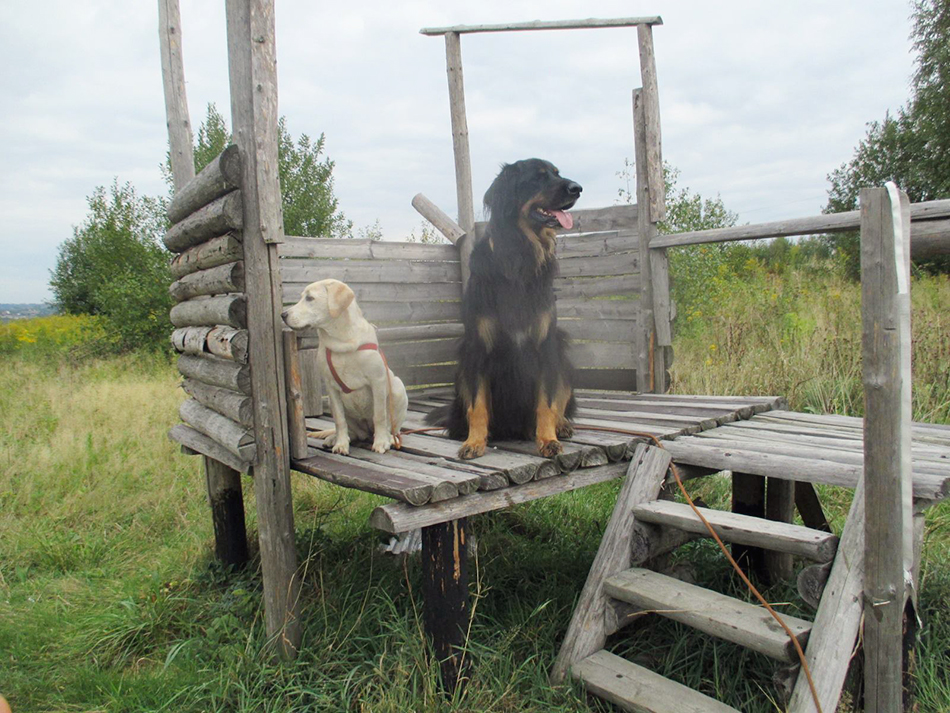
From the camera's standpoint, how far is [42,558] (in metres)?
4.14

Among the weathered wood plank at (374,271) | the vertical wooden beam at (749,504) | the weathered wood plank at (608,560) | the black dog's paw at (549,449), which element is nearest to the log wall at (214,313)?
the weathered wood plank at (374,271)

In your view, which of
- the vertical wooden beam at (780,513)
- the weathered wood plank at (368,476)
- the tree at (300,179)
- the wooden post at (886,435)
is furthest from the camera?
the tree at (300,179)

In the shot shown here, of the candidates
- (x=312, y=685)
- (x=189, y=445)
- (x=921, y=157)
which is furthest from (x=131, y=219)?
(x=921, y=157)

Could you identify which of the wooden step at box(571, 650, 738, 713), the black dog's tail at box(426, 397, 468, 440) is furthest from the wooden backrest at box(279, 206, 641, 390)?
the wooden step at box(571, 650, 738, 713)

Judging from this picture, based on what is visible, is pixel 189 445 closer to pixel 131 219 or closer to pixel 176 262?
pixel 176 262

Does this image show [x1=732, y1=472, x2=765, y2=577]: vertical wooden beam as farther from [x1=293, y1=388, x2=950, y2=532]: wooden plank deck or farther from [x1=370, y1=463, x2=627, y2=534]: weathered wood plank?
[x1=370, y1=463, x2=627, y2=534]: weathered wood plank

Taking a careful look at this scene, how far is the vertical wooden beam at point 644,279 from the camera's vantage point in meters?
4.76

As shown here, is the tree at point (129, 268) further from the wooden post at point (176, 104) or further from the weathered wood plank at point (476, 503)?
the weathered wood plank at point (476, 503)

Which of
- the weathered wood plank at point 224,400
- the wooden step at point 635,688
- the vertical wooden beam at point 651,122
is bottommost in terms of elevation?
the wooden step at point 635,688

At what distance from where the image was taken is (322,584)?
10.4 feet

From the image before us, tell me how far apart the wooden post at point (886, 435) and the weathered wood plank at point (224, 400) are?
8.12ft

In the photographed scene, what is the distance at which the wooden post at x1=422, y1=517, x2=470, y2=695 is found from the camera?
2.67 metres

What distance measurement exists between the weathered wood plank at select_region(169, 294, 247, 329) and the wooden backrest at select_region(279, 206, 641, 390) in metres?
0.78

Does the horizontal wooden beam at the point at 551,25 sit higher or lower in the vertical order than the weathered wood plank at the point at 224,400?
higher
